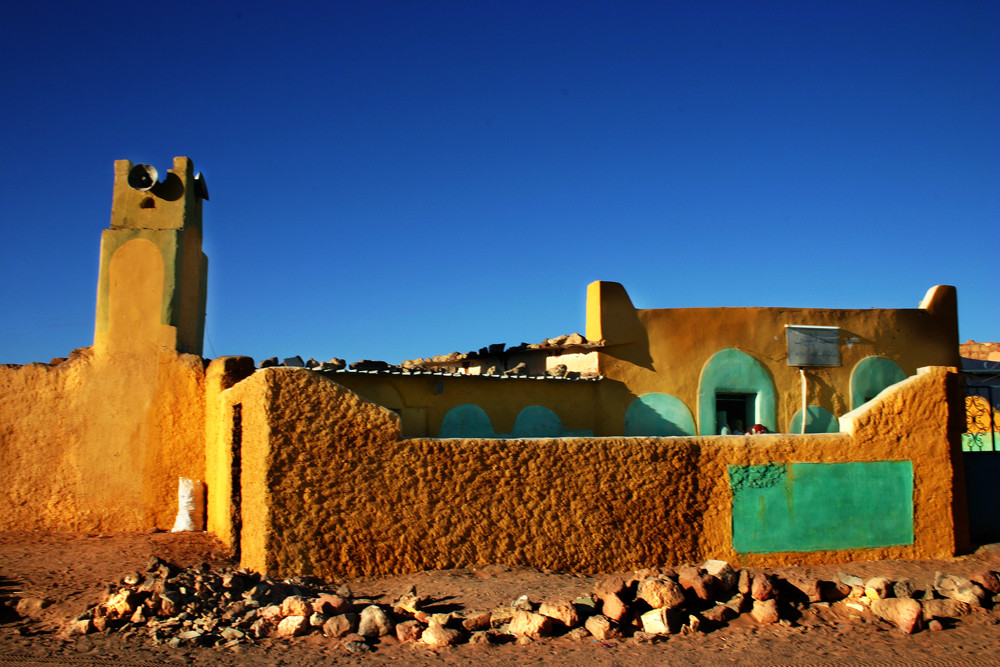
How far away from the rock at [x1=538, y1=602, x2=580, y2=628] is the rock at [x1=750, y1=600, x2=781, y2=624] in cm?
163

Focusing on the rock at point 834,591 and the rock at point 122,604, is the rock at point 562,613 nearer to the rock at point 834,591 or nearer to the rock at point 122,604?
the rock at point 834,591

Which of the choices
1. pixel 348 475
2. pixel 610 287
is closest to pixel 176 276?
pixel 348 475

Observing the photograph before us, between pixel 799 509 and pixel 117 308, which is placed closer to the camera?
pixel 799 509

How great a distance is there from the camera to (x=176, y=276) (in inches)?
393

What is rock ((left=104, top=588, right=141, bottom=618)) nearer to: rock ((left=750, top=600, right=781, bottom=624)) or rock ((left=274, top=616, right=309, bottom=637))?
rock ((left=274, top=616, right=309, bottom=637))

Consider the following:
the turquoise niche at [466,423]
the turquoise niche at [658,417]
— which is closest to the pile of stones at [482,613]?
the turquoise niche at [466,423]

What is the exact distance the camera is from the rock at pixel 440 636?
612cm

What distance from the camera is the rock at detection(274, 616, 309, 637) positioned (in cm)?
617

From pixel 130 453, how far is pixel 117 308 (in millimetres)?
1789

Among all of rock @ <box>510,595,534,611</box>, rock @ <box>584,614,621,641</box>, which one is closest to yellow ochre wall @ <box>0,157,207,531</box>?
rock @ <box>510,595,534,611</box>

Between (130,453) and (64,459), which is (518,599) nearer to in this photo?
(130,453)

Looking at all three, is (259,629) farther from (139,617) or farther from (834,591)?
(834,591)

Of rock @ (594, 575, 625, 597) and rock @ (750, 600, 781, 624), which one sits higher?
rock @ (594, 575, 625, 597)

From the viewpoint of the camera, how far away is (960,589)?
7.64 m
